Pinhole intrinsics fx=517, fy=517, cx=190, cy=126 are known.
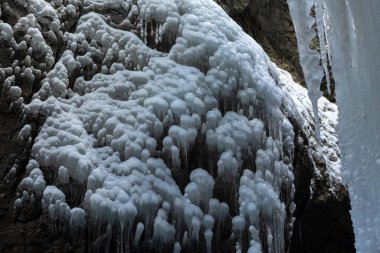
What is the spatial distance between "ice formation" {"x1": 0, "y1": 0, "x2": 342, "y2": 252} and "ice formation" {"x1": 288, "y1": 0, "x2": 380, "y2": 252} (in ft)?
1.56

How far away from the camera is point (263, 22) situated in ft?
18.0

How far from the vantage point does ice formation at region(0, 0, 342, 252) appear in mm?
2809

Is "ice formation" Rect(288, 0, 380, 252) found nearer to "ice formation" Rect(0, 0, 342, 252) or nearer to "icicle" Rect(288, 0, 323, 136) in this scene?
"icicle" Rect(288, 0, 323, 136)

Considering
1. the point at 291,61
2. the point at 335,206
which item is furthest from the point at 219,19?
the point at 291,61

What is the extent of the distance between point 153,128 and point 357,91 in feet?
3.98

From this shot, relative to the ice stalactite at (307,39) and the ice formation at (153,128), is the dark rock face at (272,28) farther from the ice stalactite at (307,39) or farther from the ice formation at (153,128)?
the ice stalactite at (307,39)

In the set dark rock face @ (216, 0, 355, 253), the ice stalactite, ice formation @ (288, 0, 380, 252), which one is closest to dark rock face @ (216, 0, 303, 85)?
dark rock face @ (216, 0, 355, 253)

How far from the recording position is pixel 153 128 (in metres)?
3.04

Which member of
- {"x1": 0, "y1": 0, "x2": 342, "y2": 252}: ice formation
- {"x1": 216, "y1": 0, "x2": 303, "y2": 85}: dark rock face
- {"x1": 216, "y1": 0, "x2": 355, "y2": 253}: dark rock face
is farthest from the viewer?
A: {"x1": 216, "y1": 0, "x2": 303, "y2": 85}: dark rock face

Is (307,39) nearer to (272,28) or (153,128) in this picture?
(153,128)

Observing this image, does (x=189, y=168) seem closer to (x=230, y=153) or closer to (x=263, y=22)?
(x=230, y=153)

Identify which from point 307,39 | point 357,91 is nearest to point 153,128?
point 307,39

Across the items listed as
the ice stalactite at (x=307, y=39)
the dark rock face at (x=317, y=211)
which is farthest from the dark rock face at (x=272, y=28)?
the ice stalactite at (x=307, y=39)

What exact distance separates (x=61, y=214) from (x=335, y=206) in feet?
7.19
